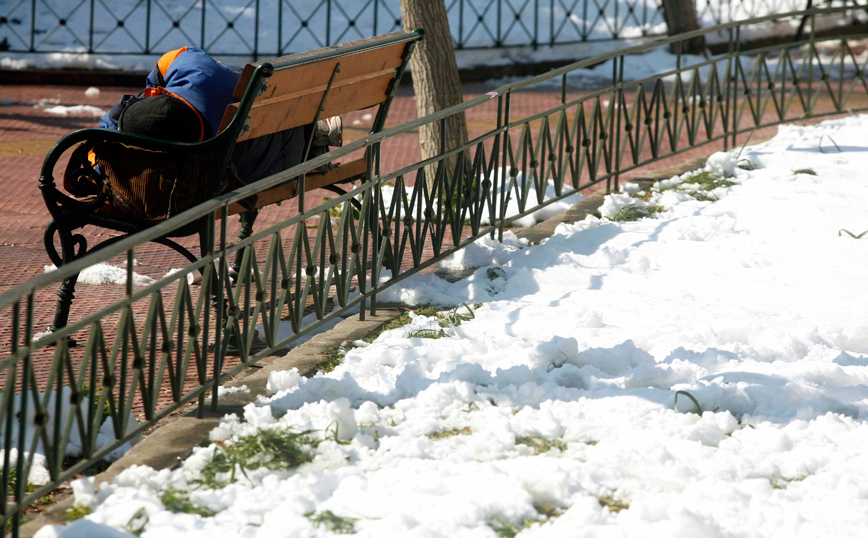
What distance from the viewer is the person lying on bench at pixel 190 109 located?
428 centimetres

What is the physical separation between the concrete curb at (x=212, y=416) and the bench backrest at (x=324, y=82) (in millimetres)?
952

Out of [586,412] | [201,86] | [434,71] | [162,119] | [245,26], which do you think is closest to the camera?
[586,412]

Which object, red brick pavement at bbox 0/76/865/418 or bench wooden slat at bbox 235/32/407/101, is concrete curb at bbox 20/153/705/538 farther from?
bench wooden slat at bbox 235/32/407/101

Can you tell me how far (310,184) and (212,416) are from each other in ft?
5.45

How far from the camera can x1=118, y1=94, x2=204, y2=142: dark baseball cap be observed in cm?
427

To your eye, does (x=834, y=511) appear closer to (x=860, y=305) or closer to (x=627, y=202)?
(x=860, y=305)

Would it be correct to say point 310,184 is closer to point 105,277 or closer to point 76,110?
point 105,277

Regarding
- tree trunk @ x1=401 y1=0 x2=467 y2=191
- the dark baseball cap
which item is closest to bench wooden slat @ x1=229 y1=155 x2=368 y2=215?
the dark baseball cap

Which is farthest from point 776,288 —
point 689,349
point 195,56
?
point 195,56

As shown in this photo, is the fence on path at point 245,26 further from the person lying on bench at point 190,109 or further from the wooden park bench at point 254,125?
the person lying on bench at point 190,109

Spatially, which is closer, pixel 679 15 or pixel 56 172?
pixel 56 172

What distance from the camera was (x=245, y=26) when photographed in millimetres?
15117

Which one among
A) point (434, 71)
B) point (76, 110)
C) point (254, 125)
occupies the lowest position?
point (76, 110)

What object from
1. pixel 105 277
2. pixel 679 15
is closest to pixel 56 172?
pixel 105 277
